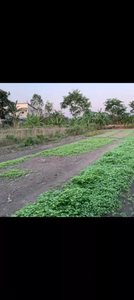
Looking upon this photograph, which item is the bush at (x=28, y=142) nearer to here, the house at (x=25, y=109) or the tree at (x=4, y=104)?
the house at (x=25, y=109)

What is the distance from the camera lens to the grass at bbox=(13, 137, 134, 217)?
5.77 feet

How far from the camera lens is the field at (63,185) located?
1.83 meters

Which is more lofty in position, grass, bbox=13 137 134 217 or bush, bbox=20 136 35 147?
bush, bbox=20 136 35 147

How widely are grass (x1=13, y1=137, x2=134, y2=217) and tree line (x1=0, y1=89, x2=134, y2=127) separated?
6.16ft

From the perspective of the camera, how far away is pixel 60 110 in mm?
3857

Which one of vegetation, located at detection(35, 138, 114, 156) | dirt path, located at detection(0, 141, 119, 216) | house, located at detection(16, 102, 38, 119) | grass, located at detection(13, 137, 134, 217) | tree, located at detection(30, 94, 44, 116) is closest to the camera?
grass, located at detection(13, 137, 134, 217)

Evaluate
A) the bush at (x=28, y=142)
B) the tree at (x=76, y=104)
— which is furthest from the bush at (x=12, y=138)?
the tree at (x=76, y=104)

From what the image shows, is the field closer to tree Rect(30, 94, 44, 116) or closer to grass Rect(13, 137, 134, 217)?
grass Rect(13, 137, 134, 217)

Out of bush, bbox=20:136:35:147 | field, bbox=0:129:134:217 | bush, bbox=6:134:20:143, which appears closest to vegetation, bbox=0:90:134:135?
bush, bbox=6:134:20:143

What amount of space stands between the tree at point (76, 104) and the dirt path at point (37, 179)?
1.27 metres

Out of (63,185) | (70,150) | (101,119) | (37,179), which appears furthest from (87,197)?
(101,119)

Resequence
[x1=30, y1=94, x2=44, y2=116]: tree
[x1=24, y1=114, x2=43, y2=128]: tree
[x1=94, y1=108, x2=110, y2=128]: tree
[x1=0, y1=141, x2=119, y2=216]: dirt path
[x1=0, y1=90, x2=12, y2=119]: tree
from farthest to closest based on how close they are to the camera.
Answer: [x1=94, y1=108, x2=110, y2=128]: tree < [x1=24, y1=114, x2=43, y2=128]: tree < [x1=30, y1=94, x2=44, y2=116]: tree < [x1=0, y1=90, x2=12, y2=119]: tree < [x1=0, y1=141, x2=119, y2=216]: dirt path
